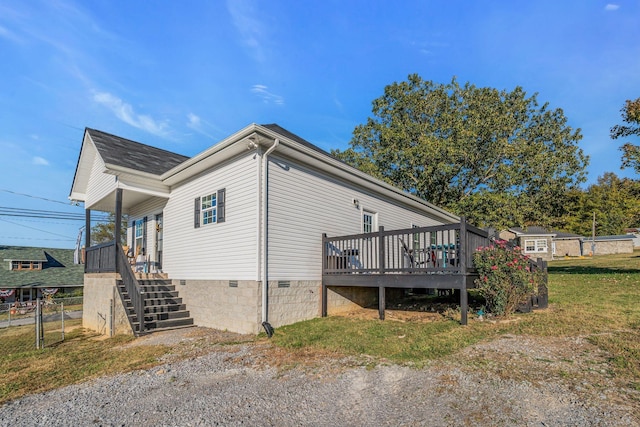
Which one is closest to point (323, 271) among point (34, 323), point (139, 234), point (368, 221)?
point (368, 221)

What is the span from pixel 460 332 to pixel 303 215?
4.45 m

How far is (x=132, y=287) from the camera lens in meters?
8.98

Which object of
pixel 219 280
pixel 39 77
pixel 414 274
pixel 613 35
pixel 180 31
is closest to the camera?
pixel 414 274

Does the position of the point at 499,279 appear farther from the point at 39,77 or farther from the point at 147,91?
the point at 39,77

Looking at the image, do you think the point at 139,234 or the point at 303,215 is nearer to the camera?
the point at 303,215

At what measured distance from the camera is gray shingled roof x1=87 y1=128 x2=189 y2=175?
10.3m

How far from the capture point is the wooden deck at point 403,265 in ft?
23.4

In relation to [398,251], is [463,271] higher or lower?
lower

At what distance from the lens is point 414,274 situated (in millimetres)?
7770

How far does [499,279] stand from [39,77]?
16.4 metres

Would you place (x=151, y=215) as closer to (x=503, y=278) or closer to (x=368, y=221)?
(x=368, y=221)

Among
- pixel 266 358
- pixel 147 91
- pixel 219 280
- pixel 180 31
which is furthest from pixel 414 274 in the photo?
pixel 147 91

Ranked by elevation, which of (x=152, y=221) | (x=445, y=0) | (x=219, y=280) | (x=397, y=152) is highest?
(x=445, y=0)

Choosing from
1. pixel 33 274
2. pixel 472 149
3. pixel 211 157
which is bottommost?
pixel 33 274
